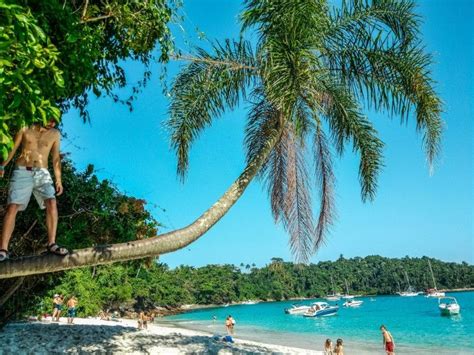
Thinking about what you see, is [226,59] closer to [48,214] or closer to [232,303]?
[48,214]

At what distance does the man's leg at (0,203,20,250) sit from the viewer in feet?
12.0

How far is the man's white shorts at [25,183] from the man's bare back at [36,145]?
6 cm

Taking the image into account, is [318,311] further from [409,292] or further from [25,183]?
[409,292]

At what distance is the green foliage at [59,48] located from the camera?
273 centimetres

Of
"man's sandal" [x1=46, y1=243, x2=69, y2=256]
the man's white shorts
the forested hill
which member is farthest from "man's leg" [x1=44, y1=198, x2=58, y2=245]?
the forested hill

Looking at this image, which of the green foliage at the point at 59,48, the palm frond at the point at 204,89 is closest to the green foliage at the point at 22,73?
the green foliage at the point at 59,48

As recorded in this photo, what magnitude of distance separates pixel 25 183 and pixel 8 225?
0.38m

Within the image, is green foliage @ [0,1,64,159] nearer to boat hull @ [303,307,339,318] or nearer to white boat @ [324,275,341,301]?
boat hull @ [303,307,339,318]

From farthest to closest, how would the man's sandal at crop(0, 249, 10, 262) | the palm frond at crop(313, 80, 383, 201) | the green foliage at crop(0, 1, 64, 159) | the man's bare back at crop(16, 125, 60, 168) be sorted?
the palm frond at crop(313, 80, 383, 201), the man's bare back at crop(16, 125, 60, 168), the man's sandal at crop(0, 249, 10, 262), the green foliage at crop(0, 1, 64, 159)

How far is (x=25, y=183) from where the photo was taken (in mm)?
3811

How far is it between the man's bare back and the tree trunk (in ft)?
2.73

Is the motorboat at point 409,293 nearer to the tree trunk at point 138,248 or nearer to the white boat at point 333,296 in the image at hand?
the white boat at point 333,296

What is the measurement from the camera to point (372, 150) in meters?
7.45

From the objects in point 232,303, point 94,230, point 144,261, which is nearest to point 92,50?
point 94,230
